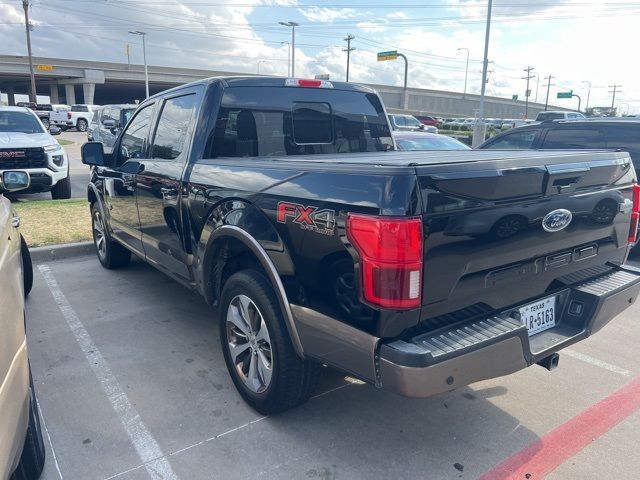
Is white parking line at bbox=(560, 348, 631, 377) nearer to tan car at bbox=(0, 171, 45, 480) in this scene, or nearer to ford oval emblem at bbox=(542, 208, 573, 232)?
ford oval emblem at bbox=(542, 208, 573, 232)

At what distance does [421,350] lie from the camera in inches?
85.4

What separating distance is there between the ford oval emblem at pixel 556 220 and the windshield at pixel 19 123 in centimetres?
1042

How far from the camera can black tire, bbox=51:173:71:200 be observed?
980cm

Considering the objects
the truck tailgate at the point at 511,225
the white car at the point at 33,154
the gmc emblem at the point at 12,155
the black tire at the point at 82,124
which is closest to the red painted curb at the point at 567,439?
the truck tailgate at the point at 511,225

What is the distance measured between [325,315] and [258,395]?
35.0 inches

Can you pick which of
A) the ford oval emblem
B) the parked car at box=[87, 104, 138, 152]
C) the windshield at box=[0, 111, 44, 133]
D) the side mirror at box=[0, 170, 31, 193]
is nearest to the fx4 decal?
the ford oval emblem

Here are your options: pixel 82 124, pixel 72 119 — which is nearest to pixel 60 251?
pixel 72 119

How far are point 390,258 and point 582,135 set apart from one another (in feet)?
18.5

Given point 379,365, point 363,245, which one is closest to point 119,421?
point 379,365

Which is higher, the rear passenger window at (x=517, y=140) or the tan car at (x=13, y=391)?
the rear passenger window at (x=517, y=140)

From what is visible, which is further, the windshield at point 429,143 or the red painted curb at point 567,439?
the windshield at point 429,143

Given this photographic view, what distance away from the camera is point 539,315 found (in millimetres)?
2754

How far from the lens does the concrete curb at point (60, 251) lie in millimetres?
6258

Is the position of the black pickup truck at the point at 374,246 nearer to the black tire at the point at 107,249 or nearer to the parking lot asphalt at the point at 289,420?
the parking lot asphalt at the point at 289,420
